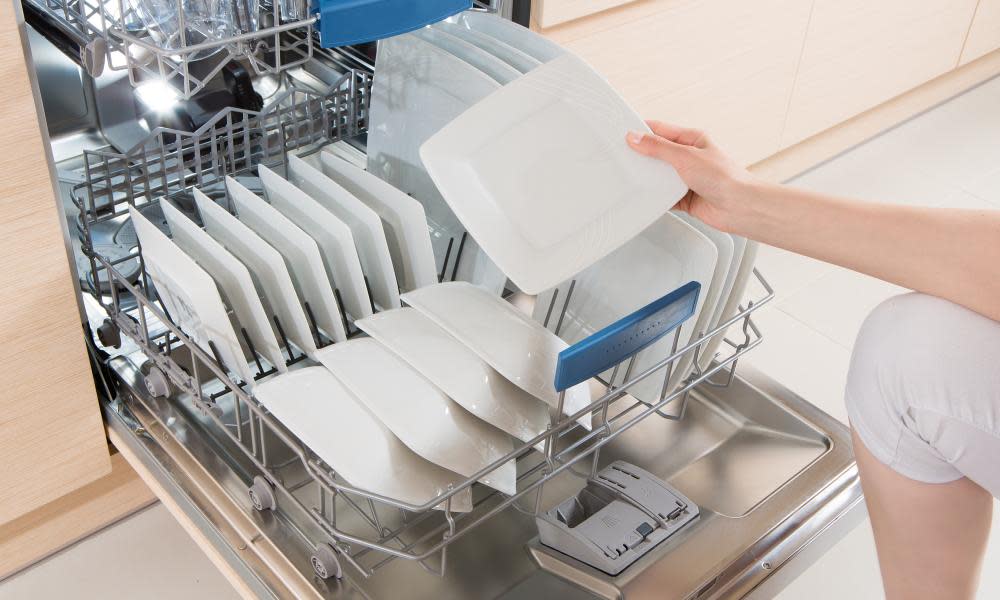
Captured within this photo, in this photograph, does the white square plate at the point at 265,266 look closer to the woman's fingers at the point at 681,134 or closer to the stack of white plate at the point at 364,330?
the stack of white plate at the point at 364,330

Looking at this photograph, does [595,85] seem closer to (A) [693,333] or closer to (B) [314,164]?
(A) [693,333]

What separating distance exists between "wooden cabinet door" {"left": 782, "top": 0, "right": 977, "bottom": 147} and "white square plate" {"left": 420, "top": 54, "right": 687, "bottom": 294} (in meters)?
0.96

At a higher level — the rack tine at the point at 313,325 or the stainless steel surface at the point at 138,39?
the stainless steel surface at the point at 138,39

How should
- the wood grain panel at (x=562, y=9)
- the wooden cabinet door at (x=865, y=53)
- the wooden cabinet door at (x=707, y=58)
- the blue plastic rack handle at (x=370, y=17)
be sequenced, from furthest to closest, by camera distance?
the wooden cabinet door at (x=865, y=53) < the wooden cabinet door at (x=707, y=58) < the wood grain panel at (x=562, y=9) < the blue plastic rack handle at (x=370, y=17)

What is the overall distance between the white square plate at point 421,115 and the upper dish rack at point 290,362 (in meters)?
0.03

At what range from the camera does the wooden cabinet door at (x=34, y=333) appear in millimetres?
826

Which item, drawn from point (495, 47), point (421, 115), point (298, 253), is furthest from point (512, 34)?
point (298, 253)

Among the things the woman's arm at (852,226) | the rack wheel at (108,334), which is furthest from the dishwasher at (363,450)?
the woman's arm at (852,226)

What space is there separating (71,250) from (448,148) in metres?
0.37

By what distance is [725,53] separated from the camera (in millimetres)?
1605

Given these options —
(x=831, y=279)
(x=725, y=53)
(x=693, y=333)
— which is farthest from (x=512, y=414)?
(x=831, y=279)

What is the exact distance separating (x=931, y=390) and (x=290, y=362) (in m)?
0.62

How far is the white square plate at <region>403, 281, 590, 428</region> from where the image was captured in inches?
33.6

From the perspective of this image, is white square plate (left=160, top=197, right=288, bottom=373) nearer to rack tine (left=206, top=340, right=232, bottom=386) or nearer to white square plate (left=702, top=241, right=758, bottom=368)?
rack tine (left=206, top=340, right=232, bottom=386)
